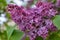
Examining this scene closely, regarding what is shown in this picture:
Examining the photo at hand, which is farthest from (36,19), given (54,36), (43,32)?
(54,36)

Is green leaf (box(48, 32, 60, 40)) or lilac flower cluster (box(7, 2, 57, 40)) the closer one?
lilac flower cluster (box(7, 2, 57, 40))

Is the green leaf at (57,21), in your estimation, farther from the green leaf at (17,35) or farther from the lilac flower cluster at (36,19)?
the green leaf at (17,35)

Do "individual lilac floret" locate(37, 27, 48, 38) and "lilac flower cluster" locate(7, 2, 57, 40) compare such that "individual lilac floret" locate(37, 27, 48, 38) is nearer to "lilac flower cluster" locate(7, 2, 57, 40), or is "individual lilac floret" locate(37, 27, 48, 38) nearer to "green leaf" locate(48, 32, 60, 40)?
"lilac flower cluster" locate(7, 2, 57, 40)

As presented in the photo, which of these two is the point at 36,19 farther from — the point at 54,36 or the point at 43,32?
the point at 54,36

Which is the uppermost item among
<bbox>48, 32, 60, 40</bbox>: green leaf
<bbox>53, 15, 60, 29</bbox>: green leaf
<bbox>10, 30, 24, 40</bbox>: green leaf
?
<bbox>53, 15, 60, 29</bbox>: green leaf

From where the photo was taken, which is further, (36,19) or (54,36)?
(54,36)

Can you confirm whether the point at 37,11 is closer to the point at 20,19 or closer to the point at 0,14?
the point at 20,19

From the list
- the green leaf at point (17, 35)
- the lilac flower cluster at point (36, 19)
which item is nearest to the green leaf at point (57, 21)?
the lilac flower cluster at point (36, 19)

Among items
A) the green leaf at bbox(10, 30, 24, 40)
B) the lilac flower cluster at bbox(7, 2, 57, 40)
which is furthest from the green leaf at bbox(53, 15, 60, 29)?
the green leaf at bbox(10, 30, 24, 40)
